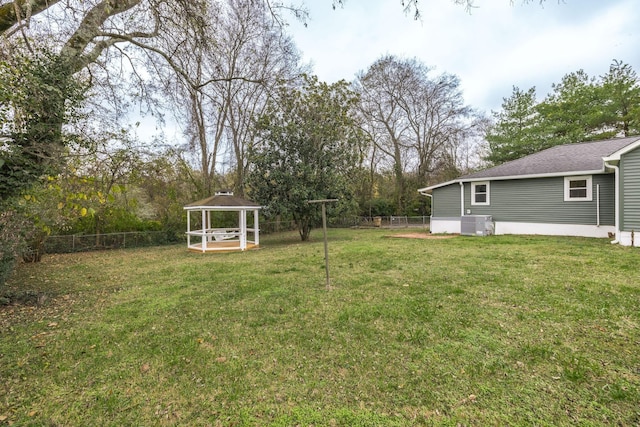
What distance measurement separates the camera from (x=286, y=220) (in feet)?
68.4

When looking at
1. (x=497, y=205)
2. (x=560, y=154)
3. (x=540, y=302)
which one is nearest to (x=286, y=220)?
(x=497, y=205)

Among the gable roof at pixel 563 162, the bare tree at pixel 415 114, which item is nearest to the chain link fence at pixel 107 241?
the gable roof at pixel 563 162

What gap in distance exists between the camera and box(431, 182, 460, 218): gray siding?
15617 millimetres

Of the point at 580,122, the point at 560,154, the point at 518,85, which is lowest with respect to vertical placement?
the point at 560,154

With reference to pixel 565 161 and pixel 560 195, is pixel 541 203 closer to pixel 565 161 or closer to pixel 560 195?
pixel 560 195

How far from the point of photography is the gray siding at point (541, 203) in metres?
11.3

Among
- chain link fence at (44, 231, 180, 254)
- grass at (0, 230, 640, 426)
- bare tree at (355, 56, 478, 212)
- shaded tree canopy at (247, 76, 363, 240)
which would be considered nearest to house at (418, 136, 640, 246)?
grass at (0, 230, 640, 426)

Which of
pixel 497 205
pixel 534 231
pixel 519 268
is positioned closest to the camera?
pixel 519 268

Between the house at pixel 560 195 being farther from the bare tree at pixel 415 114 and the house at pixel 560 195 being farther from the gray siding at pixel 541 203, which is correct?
the bare tree at pixel 415 114

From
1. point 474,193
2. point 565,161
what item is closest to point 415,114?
point 474,193

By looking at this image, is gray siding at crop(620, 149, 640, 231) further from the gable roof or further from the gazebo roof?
the gazebo roof

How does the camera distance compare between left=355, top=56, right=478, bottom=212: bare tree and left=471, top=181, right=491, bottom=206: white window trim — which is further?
left=355, top=56, right=478, bottom=212: bare tree

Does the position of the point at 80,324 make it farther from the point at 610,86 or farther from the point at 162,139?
the point at 610,86

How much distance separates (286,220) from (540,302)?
57.5ft
